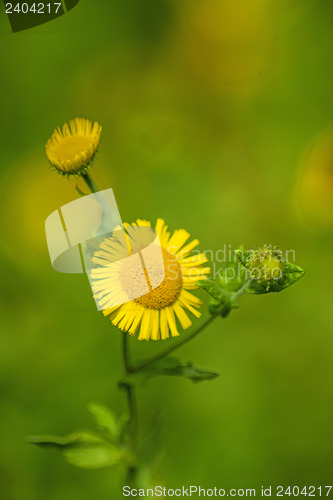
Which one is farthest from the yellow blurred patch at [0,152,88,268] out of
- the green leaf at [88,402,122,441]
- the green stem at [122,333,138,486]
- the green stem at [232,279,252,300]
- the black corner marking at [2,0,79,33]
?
the green stem at [232,279,252,300]

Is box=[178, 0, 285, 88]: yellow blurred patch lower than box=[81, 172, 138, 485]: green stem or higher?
higher

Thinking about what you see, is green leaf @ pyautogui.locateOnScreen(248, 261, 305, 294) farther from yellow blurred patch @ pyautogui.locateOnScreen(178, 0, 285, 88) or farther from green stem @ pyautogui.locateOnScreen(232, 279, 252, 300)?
yellow blurred patch @ pyautogui.locateOnScreen(178, 0, 285, 88)

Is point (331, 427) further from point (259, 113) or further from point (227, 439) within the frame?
point (259, 113)

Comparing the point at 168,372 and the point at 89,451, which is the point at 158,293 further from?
the point at 89,451

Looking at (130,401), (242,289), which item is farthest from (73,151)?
(130,401)

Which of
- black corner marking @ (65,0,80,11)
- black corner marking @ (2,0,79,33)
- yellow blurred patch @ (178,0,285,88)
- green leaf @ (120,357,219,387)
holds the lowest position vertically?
green leaf @ (120,357,219,387)
